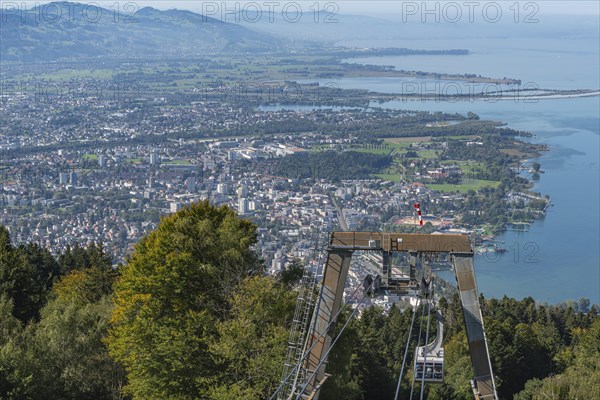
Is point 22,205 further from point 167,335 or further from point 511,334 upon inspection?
point 167,335

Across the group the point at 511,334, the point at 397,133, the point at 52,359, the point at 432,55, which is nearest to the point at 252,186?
the point at 397,133

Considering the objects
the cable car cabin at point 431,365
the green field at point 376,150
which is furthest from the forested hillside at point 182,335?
the green field at point 376,150

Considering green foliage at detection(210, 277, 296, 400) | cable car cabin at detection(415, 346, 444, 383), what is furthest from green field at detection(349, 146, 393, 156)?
cable car cabin at detection(415, 346, 444, 383)

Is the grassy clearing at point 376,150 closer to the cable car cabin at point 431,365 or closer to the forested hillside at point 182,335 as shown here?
the forested hillside at point 182,335

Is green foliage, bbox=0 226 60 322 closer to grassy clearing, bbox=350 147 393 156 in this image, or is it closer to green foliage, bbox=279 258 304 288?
green foliage, bbox=279 258 304 288

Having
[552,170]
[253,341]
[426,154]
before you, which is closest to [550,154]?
[552,170]

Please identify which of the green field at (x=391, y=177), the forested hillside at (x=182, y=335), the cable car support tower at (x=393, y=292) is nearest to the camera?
the cable car support tower at (x=393, y=292)

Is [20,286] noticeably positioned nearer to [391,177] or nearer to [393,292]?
[393,292]
